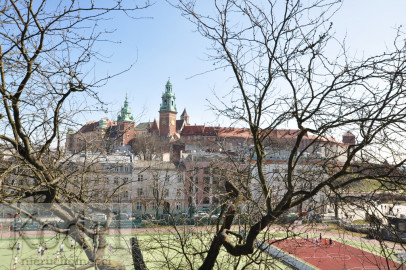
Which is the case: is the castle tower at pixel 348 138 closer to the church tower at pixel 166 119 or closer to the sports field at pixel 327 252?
the sports field at pixel 327 252

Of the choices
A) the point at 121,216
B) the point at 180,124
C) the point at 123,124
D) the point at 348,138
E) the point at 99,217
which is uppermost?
the point at 180,124

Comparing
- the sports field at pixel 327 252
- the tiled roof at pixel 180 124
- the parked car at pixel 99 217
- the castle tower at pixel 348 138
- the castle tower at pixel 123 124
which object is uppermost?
the tiled roof at pixel 180 124

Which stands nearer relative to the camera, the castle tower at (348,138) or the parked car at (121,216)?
the castle tower at (348,138)

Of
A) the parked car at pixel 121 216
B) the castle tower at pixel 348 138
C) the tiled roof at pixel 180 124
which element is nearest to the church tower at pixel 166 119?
the tiled roof at pixel 180 124

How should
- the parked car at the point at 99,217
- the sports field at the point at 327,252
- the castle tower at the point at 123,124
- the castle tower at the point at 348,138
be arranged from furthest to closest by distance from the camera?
the castle tower at the point at 123,124
the parked car at the point at 99,217
the castle tower at the point at 348,138
the sports field at the point at 327,252

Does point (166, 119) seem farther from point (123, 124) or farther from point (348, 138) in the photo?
point (348, 138)

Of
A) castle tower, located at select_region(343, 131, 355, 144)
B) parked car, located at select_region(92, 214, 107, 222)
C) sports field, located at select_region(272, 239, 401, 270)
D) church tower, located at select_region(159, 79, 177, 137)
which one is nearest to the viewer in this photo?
sports field, located at select_region(272, 239, 401, 270)

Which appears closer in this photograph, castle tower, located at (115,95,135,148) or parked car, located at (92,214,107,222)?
parked car, located at (92,214,107,222)

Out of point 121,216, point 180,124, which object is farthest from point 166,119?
point 121,216

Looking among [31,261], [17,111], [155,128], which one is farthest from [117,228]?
[155,128]

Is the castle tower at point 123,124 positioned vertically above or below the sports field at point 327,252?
above

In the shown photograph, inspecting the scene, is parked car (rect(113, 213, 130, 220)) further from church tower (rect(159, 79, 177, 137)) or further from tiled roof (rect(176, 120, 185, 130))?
tiled roof (rect(176, 120, 185, 130))

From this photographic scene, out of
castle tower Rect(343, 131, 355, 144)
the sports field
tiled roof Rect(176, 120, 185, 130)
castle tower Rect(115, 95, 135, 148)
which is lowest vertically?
the sports field

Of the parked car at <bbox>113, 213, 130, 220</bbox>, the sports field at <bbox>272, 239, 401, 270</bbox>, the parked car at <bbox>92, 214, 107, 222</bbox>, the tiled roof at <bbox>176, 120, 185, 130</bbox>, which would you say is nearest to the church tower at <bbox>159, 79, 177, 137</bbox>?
the tiled roof at <bbox>176, 120, 185, 130</bbox>
